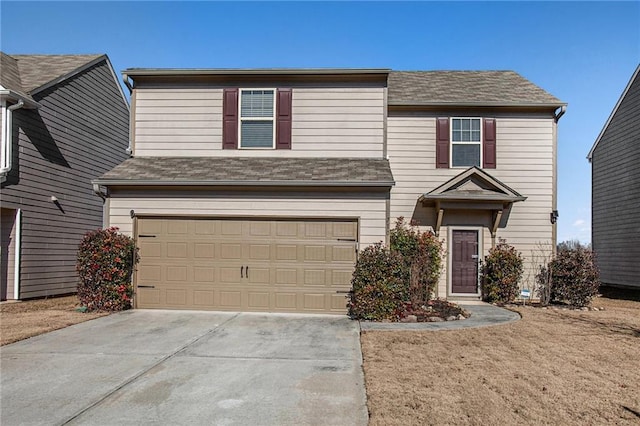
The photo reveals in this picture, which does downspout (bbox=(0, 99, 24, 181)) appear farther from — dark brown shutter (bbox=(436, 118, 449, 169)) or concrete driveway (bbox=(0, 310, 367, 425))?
dark brown shutter (bbox=(436, 118, 449, 169))

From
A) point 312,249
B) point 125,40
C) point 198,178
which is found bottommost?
point 312,249

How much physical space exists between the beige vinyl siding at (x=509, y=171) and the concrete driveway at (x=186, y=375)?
5.12 m

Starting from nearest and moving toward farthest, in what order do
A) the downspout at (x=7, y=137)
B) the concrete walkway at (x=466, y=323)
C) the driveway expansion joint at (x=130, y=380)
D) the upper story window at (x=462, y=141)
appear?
the driveway expansion joint at (x=130, y=380) → the concrete walkway at (x=466, y=323) → the downspout at (x=7, y=137) → the upper story window at (x=462, y=141)

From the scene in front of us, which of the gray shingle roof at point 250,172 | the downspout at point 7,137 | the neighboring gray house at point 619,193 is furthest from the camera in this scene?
the neighboring gray house at point 619,193

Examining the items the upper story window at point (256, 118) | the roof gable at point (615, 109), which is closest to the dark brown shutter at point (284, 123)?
the upper story window at point (256, 118)

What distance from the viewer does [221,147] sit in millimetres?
10812

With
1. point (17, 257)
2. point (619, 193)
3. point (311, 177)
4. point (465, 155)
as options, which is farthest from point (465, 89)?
point (17, 257)

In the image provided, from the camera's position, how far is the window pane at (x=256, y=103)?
425 inches

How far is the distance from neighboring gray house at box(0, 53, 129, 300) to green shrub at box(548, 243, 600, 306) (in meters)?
13.3

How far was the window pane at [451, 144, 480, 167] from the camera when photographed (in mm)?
12047

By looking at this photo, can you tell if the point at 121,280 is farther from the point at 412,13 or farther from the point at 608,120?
the point at 608,120

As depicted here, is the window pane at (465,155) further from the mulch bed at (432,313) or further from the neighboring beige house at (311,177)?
the mulch bed at (432,313)

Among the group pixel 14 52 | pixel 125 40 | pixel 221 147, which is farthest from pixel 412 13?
pixel 14 52

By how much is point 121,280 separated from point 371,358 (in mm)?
6021
